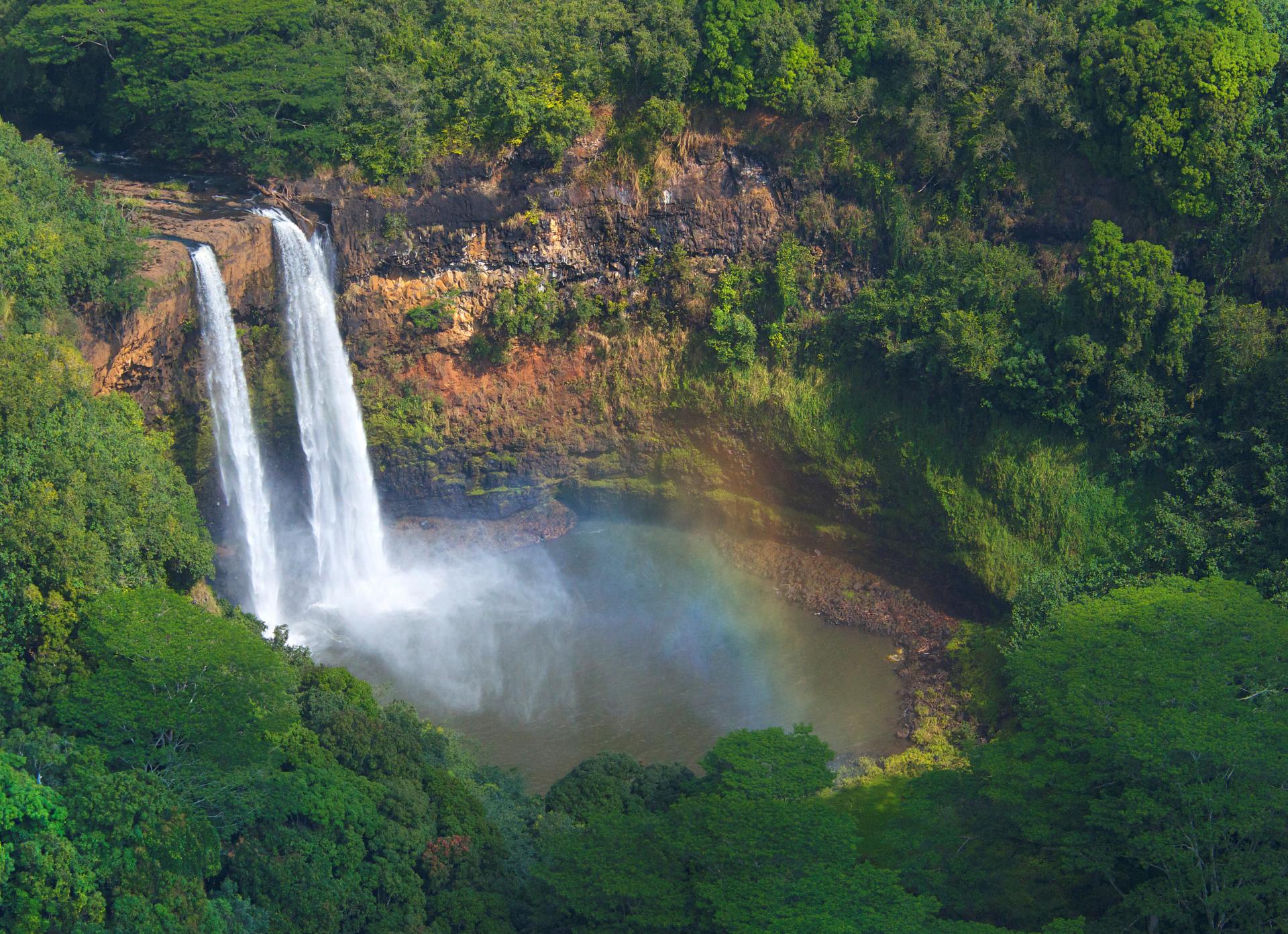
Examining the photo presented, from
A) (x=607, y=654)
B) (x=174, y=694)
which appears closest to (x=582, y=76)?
(x=607, y=654)

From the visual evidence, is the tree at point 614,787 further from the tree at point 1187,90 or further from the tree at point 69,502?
the tree at point 1187,90

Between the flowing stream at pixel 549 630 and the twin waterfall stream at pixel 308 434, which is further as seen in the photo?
the twin waterfall stream at pixel 308 434

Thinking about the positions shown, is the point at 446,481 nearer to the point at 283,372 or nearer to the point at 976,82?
the point at 283,372

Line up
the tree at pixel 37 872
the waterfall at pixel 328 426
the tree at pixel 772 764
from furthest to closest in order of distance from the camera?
the waterfall at pixel 328 426, the tree at pixel 772 764, the tree at pixel 37 872

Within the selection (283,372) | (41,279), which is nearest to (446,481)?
(283,372)

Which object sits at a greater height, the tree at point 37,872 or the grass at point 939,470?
the tree at point 37,872

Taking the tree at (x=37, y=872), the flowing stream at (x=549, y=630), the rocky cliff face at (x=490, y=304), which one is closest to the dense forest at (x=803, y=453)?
the tree at (x=37, y=872)

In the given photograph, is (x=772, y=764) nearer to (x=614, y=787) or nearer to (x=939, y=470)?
(x=614, y=787)

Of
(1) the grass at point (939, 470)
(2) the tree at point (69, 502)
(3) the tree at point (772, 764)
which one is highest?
→ (2) the tree at point (69, 502)
